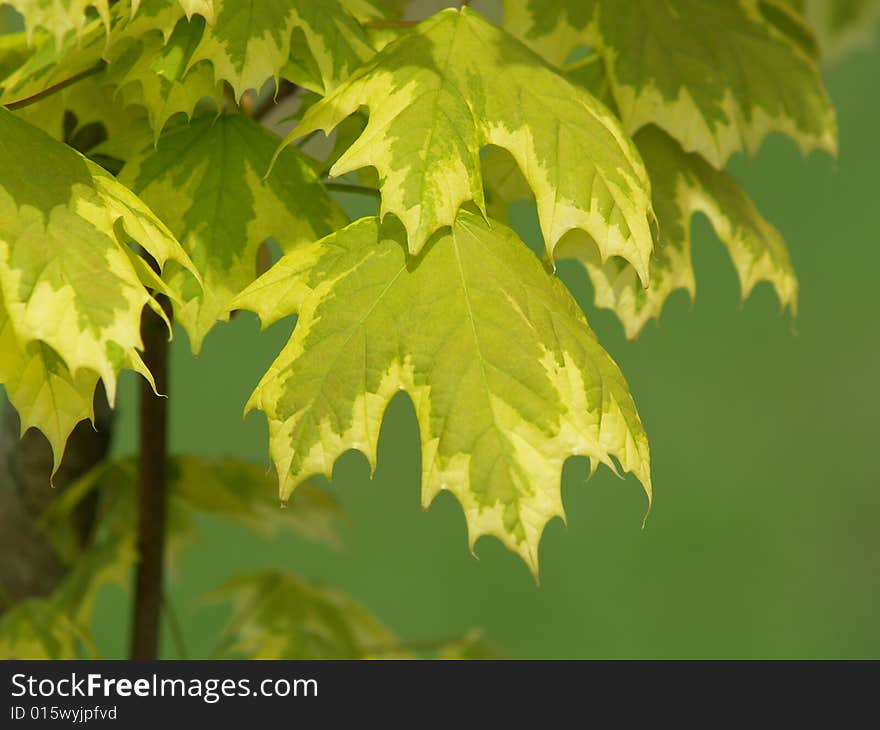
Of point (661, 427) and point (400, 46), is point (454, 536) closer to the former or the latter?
point (661, 427)

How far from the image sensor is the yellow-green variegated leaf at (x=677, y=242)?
98 cm

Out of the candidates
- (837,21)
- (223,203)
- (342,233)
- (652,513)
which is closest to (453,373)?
(342,233)

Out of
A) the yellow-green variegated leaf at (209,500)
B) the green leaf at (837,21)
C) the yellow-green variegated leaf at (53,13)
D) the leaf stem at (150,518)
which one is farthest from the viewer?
the green leaf at (837,21)

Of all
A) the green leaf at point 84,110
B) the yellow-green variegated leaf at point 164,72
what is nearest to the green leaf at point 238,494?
the green leaf at point 84,110

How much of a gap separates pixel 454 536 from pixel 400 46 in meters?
2.12

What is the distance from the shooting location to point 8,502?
1.20 meters

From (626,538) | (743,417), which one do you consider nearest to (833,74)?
(743,417)

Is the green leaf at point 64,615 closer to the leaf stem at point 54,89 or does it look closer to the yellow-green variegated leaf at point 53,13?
the leaf stem at point 54,89

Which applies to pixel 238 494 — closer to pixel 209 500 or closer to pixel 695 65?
pixel 209 500

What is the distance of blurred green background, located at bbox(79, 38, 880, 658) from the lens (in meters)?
2.60

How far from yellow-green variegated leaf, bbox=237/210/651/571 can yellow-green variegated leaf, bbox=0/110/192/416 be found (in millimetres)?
88

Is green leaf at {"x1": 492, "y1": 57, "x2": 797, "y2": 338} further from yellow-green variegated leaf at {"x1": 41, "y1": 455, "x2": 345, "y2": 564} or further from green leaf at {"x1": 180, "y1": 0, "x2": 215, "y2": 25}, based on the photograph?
yellow-green variegated leaf at {"x1": 41, "y1": 455, "x2": 345, "y2": 564}

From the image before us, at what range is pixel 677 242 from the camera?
992 millimetres

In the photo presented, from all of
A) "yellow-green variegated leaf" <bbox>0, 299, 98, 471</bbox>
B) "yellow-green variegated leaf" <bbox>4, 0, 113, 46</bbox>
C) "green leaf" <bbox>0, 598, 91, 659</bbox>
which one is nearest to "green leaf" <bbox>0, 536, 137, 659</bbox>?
"green leaf" <bbox>0, 598, 91, 659</bbox>
